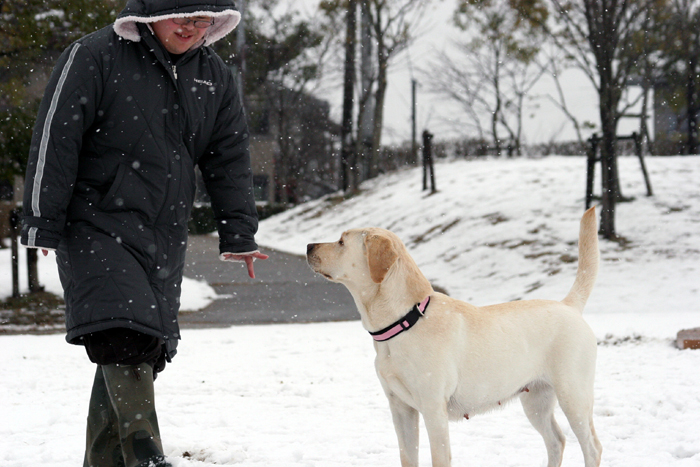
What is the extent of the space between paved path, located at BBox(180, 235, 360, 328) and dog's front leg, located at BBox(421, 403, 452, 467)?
5.22 m

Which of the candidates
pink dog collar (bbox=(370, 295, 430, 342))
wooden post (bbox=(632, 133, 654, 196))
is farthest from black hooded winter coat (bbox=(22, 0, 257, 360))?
wooden post (bbox=(632, 133, 654, 196))

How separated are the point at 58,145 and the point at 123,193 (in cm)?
29

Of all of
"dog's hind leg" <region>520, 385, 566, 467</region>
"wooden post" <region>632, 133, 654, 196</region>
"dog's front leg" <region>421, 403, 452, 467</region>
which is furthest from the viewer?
"wooden post" <region>632, 133, 654, 196</region>

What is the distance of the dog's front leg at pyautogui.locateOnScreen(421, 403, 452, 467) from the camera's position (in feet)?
8.77

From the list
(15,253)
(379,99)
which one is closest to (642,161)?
(15,253)

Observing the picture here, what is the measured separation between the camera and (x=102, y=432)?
2.81 m

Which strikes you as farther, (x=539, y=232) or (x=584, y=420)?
(x=539, y=232)

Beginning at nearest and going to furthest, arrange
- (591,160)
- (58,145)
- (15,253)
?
(58,145) < (15,253) < (591,160)

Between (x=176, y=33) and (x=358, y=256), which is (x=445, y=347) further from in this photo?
(x=176, y=33)

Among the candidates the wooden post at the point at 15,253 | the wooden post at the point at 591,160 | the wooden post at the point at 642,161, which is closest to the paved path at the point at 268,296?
the wooden post at the point at 15,253

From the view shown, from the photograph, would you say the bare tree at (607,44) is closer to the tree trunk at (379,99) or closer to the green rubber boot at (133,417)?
the green rubber boot at (133,417)

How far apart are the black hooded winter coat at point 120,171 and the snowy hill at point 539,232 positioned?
20.4ft

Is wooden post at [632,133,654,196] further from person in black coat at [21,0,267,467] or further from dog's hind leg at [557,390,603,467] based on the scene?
person in black coat at [21,0,267,467]

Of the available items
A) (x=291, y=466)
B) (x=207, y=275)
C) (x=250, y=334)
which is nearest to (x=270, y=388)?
(x=291, y=466)
